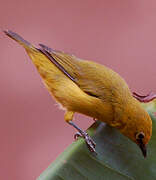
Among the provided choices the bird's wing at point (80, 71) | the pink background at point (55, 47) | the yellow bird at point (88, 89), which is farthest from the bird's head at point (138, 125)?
the pink background at point (55, 47)

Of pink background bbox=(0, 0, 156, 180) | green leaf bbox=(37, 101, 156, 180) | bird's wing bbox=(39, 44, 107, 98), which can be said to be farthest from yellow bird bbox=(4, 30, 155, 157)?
pink background bbox=(0, 0, 156, 180)

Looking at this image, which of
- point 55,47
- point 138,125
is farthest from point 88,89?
point 55,47

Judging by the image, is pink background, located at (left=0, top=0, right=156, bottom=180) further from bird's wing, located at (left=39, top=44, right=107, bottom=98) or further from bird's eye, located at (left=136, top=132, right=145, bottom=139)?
bird's eye, located at (left=136, top=132, right=145, bottom=139)

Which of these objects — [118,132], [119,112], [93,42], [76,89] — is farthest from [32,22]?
[118,132]

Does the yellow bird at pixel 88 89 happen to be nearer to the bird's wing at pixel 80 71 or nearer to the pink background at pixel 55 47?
the bird's wing at pixel 80 71

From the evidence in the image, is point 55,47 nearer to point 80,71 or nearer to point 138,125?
point 80,71

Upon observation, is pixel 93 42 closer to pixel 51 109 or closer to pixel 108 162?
pixel 51 109
